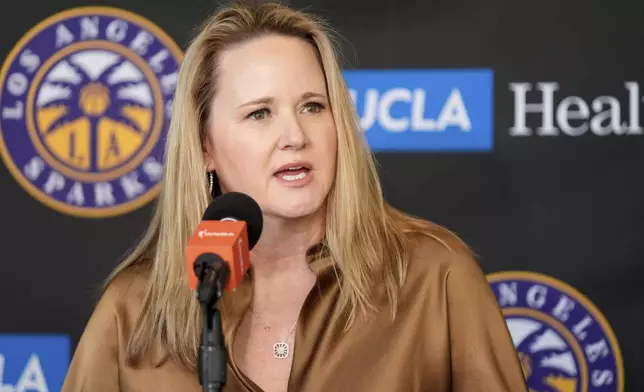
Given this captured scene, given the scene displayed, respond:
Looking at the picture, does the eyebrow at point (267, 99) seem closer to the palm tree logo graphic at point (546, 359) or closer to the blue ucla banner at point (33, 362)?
the palm tree logo graphic at point (546, 359)

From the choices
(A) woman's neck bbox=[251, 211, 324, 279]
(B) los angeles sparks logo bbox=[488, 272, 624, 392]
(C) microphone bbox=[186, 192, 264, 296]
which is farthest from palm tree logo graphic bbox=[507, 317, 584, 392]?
(C) microphone bbox=[186, 192, 264, 296]

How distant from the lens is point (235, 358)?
1.81m

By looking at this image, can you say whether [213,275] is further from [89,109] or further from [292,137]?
[89,109]

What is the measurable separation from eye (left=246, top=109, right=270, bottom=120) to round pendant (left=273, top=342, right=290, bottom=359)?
0.41 metres

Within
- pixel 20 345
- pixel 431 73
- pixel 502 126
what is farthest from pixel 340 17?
pixel 20 345

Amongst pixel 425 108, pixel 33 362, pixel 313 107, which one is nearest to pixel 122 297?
pixel 313 107

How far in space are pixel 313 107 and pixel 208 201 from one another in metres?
0.27

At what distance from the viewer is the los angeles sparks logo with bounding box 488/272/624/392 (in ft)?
7.72

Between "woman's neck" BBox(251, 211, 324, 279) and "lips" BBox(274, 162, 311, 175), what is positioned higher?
"lips" BBox(274, 162, 311, 175)

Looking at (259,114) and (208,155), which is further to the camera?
(208,155)

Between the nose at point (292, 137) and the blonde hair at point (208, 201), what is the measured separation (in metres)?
0.10

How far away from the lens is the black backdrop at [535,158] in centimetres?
236

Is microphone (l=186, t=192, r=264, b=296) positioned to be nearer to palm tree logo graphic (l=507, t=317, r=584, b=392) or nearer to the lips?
the lips

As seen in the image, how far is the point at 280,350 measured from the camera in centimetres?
182
